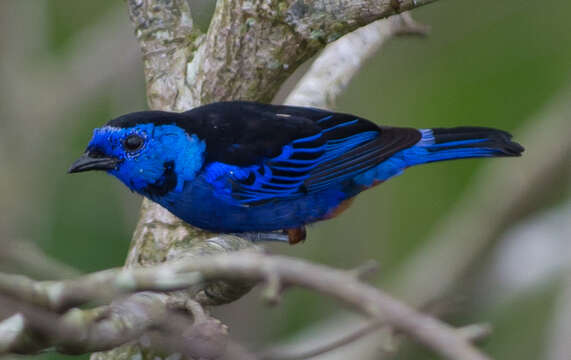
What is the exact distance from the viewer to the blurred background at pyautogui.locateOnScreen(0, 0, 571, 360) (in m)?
5.98

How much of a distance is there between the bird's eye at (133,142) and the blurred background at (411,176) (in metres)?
1.46

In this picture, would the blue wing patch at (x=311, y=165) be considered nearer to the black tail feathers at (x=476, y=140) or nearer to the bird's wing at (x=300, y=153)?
the bird's wing at (x=300, y=153)

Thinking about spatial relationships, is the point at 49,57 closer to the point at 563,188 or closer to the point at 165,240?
the point at 165,240

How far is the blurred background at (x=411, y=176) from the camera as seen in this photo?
19.6ft

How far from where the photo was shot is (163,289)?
2.10 m

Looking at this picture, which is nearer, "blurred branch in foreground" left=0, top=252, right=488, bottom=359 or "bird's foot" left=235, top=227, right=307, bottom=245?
"blurred branch in foreground" left=0, top=252, right=488, bottom=359

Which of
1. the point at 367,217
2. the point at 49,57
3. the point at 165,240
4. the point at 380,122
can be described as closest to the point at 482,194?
the point at 367,217

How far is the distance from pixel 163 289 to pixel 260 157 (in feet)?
8.29

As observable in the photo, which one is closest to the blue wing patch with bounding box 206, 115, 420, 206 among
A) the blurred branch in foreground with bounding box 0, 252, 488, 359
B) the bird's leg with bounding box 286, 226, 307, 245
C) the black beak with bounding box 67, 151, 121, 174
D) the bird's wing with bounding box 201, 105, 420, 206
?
the bird's wing with bounding box 201, 105, 420, 206

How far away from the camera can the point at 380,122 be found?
8.40m

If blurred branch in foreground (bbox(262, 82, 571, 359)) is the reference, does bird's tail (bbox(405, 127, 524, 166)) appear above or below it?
above

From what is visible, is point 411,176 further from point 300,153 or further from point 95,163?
point 95,163

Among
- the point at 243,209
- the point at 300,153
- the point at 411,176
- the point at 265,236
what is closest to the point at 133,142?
the point at 243,209

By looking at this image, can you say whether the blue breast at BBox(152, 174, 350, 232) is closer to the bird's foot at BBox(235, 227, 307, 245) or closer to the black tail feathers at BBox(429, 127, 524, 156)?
the bird's foot at BBox(235, 227, 307, 245)
